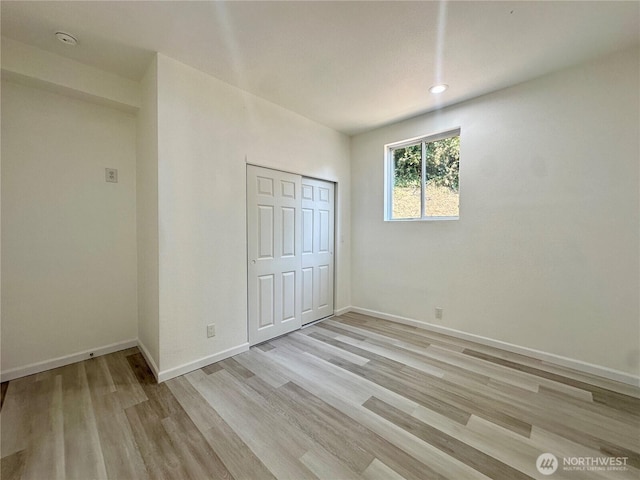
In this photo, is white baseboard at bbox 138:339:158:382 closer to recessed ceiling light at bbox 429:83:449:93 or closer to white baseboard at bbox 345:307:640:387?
white baseboard at bbox 345:307:640:387

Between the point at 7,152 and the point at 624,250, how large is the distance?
206 inches

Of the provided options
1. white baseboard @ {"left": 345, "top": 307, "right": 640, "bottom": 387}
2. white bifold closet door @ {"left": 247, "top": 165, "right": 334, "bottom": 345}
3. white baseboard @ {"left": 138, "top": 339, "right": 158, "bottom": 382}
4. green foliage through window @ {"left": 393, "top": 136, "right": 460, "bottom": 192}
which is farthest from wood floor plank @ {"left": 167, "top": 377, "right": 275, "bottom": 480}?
green foliage through window @ {"left": 393, "top": 136, "right": 460, "bottom": 192}

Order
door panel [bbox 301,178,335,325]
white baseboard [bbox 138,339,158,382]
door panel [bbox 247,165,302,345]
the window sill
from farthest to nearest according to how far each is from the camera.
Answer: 1. door panel [bbox 301,178,335,325]
2. the window sill
3. door panel [bbox 247,165,302,345]
4. white baseboard [bbox 138,339,158,382]

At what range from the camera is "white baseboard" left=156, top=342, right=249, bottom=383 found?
88.4 inches

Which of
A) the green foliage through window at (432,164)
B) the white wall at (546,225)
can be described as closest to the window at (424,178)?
the green foliage through window at (432,164)

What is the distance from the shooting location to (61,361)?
248 centimetres

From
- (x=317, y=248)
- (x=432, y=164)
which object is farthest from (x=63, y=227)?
(x=432, y=164)

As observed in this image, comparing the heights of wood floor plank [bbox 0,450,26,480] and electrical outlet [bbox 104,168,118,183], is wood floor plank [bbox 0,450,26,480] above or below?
below

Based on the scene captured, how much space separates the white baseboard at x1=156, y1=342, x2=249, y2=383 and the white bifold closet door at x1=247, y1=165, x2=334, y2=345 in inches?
7.8

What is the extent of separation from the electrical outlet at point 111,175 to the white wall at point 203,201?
95 cm

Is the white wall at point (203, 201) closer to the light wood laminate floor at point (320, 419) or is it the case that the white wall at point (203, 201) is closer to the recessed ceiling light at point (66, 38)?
the light wood laminate floor at point (320, 419)

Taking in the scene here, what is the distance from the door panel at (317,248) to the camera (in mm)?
3496

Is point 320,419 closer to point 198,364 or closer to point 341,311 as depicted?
point 198,364

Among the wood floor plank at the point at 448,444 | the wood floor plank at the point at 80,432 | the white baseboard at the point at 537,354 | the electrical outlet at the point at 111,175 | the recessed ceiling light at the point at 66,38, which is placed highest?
the recessed ceiling light at the point at 66,38
